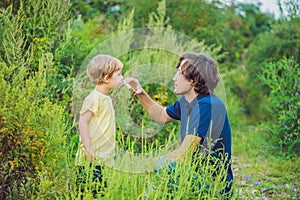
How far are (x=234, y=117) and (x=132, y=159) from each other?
4768 millimetres

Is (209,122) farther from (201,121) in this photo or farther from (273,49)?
(273,49)

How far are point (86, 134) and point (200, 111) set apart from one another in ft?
2.70

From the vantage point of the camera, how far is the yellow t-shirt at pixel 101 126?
3.56 m

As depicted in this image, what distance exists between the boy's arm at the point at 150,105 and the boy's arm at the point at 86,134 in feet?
1.94

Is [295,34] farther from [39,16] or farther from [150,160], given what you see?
[150,160]

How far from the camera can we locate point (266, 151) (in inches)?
230

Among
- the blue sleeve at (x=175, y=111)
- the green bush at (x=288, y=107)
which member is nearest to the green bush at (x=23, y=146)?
the blue sleeve at (x=175, y=111)

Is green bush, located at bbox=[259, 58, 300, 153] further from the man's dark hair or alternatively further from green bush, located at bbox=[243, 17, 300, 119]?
the man's dark hair

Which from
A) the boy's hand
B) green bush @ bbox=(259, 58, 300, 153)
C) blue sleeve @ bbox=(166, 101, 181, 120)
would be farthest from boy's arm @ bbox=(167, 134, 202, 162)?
green bush @ bbox=(259, 58, 300, 153)

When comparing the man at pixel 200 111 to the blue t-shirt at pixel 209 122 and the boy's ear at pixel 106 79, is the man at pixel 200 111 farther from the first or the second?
the boy's ear at pixel 106 79

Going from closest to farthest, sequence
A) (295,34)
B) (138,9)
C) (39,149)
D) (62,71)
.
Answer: (39,149) < (62,71) < (295,34) < (138,9)

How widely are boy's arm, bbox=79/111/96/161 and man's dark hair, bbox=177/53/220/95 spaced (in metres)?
0.80

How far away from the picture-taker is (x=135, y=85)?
405 cm

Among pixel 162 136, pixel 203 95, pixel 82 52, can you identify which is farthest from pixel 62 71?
pixel 203 95
